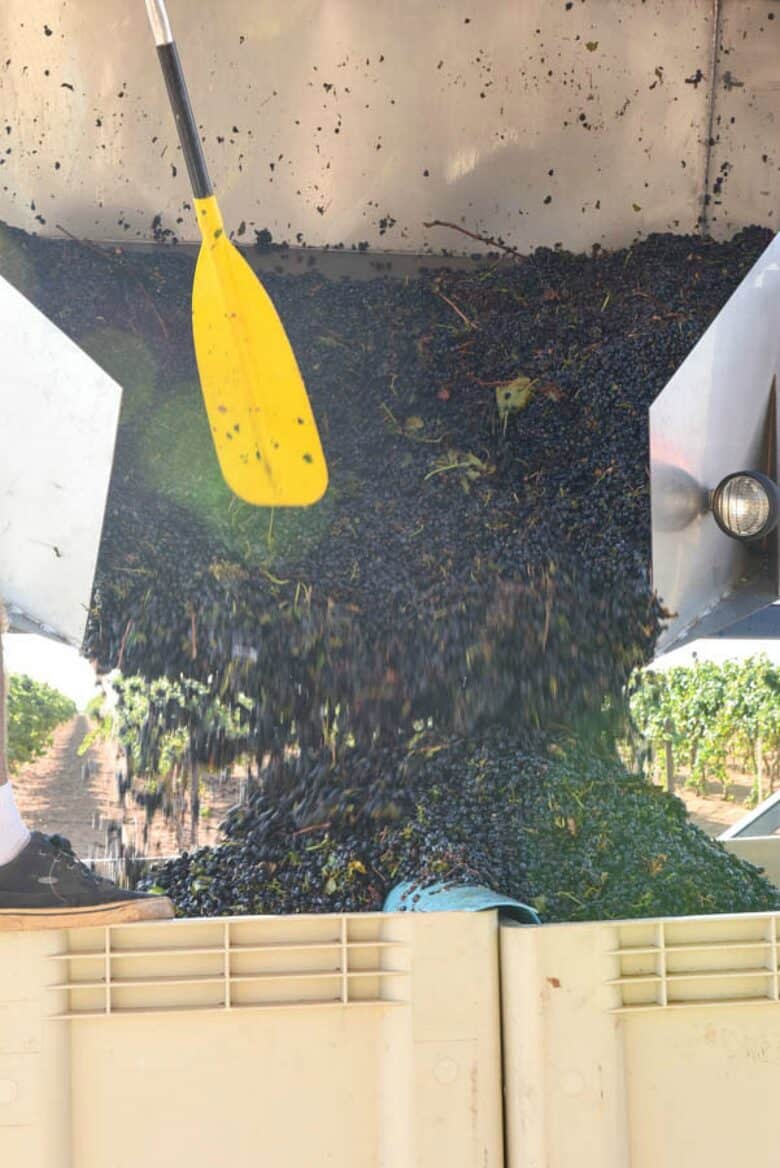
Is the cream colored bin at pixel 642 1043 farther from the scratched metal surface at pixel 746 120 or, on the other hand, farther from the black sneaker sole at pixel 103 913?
the scratched metal surface at pixel 746 120

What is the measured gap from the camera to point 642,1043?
48.7 inches

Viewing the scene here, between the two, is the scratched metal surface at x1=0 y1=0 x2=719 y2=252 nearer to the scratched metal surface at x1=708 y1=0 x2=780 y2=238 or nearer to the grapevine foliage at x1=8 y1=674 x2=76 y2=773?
the scratched metal surface at x1=708 y1=0 x2=780 y2=238

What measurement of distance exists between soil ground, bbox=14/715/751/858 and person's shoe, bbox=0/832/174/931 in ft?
2.27

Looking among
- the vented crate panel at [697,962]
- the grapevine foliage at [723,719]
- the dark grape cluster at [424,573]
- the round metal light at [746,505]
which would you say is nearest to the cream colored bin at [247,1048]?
the vented crate panel at [697,962]

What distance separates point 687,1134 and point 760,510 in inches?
41.5

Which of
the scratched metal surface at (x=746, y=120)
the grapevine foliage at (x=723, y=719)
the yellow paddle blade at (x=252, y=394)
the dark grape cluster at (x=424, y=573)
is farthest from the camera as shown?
the grapevine foliage at (x=723, y=719)

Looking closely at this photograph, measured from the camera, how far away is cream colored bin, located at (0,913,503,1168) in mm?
1189

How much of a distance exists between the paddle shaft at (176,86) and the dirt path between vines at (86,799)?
101 cm

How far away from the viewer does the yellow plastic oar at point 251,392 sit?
7.18ft

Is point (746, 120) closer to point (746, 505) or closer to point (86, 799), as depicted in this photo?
point (746, 505)

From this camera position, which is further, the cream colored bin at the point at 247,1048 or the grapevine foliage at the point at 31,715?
the grapevine foliage at the point at 31,715

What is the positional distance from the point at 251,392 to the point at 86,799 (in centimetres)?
116

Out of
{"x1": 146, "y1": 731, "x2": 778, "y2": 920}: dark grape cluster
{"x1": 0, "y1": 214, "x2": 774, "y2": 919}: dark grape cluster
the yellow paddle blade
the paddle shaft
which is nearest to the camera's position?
{"x1": 146, "y1": 731, "x2": 778, "y2": 920}: dark grape cluster

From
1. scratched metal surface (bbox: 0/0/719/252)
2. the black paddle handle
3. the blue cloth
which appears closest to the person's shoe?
the blue cloth
